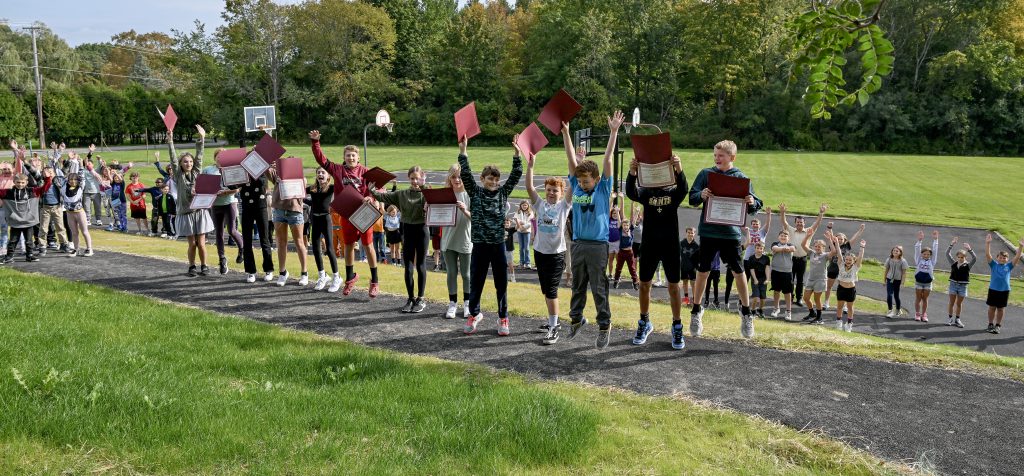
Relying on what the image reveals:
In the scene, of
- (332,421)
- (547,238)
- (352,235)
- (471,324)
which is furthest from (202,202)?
(332,421)

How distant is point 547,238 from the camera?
7.13 meters

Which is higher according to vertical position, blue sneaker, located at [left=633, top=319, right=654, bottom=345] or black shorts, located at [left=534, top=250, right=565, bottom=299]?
black shorts, located at [left=534, top=250, right=565, bottom=299]

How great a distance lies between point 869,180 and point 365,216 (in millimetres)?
39293

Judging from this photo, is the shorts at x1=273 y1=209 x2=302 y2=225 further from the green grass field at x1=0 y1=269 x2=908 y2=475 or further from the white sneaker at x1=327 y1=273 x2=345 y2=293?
the green grass field at x1=0 y1=269 x2=908 y2=475

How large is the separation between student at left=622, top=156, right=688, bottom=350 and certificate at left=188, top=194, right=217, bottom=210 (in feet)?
21.1

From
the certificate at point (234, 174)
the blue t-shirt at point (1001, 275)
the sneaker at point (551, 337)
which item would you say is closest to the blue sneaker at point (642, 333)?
the sneaker at point (551, 337)

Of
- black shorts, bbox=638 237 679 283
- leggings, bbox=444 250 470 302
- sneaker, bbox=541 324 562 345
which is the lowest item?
sneaker, bbox=541 324 562 345

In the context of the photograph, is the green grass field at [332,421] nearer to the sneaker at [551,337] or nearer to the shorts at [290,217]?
the sneaker at [551,337]

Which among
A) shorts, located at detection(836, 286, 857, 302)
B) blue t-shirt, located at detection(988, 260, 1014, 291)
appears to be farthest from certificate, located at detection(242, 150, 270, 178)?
Result: blue t-shirt, located at detection(988, 260, 1014, 291)

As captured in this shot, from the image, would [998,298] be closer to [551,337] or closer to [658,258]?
[658,258]

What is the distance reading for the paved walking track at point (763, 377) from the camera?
484cm

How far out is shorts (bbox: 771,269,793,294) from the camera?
14289mm

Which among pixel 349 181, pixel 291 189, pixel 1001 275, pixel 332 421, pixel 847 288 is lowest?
pixel 847 288

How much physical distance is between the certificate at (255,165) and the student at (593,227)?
4.82 meters
